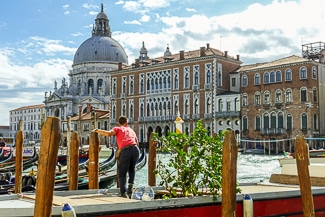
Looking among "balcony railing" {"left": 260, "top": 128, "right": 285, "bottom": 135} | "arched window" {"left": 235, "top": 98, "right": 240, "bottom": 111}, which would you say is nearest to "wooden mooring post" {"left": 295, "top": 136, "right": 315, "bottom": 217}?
"balcony railing" {"left": 260, "top": 128, "right": 285, "bottom": 135}

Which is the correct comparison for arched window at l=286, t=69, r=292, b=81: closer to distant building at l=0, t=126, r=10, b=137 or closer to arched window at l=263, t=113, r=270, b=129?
arched window at l=263, t=113, r=270, b=129

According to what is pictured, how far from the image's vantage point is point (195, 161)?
3979mm

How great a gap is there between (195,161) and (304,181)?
3.79 feet

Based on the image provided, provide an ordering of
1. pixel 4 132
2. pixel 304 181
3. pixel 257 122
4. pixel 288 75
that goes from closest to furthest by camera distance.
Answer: pixel 304 181, pixel 288 75, pixel 257 122, pixel 4 132

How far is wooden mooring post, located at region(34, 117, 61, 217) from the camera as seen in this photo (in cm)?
298

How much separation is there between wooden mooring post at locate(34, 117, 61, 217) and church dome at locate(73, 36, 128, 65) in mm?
44493

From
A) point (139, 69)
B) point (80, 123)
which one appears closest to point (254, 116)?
point (139, 69)

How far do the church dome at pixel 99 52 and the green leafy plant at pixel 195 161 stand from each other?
43.5m

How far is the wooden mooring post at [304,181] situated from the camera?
14.3ft

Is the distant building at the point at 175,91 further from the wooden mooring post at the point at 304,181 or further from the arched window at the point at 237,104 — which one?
the wooden mooring post at the point at 304,181

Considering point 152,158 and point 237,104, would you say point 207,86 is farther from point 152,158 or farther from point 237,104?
point 152,158

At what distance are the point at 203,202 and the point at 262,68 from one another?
22608 millimetres

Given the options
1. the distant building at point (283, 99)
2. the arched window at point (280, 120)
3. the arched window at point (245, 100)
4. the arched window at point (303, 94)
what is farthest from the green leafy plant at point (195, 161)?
the arched window at point (245, 100)

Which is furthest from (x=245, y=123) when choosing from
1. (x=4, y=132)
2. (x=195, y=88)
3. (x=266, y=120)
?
(x=4, y=132)
